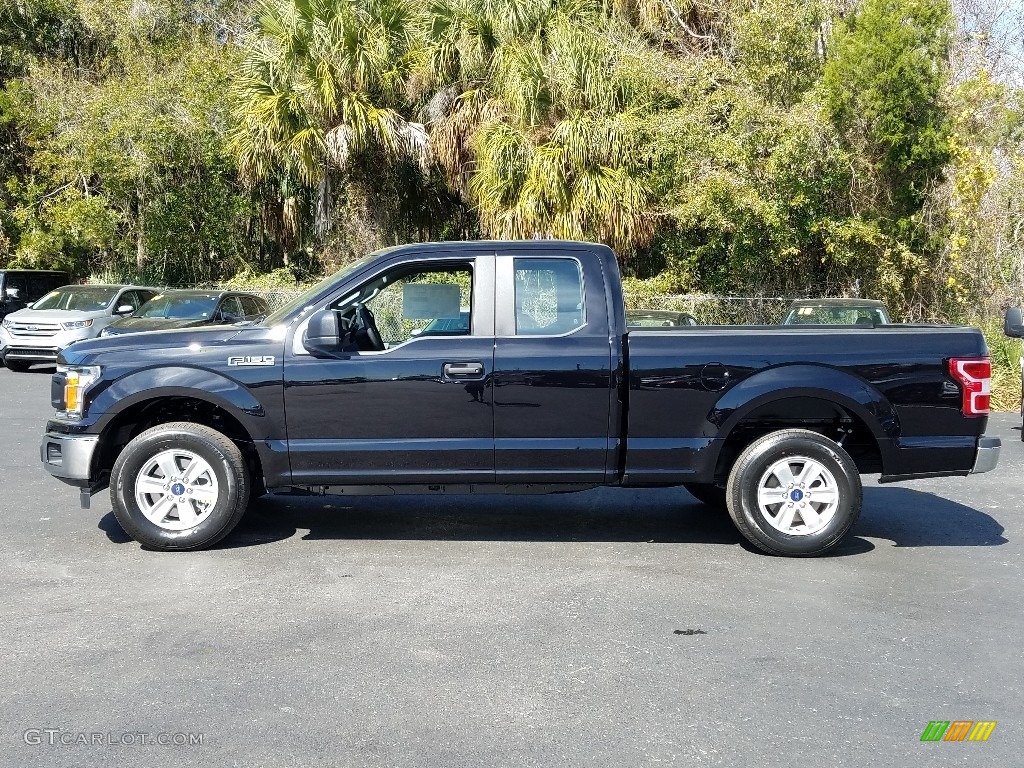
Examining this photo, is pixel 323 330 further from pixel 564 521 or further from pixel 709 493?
pixel 709 493

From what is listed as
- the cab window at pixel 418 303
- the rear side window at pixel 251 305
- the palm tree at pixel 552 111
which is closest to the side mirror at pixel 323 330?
the cab window at pixel 418 303

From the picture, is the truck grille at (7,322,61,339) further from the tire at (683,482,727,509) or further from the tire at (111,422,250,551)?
the tire at (683,482,727,509)

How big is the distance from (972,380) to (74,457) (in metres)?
5.59

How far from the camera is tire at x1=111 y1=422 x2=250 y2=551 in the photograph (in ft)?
21.3

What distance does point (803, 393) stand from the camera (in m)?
6.47

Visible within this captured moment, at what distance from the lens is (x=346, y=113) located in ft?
65.7

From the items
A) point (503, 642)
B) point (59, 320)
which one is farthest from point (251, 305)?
point (503, 642)

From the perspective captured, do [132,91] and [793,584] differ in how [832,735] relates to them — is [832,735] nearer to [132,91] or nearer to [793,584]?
[793,584]

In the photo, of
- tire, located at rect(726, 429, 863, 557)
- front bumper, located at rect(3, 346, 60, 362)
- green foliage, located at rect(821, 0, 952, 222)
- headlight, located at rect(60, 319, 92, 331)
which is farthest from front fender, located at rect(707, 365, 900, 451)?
front bumper, located at rect(3, 346, 60, 362)

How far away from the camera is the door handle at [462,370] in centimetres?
646

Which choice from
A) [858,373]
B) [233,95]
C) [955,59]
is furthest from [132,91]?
[858,373]

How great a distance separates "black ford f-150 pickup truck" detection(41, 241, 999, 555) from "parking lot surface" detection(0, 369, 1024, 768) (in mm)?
437

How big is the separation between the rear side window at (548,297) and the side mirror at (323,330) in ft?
3.68

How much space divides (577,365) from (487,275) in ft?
2.72
